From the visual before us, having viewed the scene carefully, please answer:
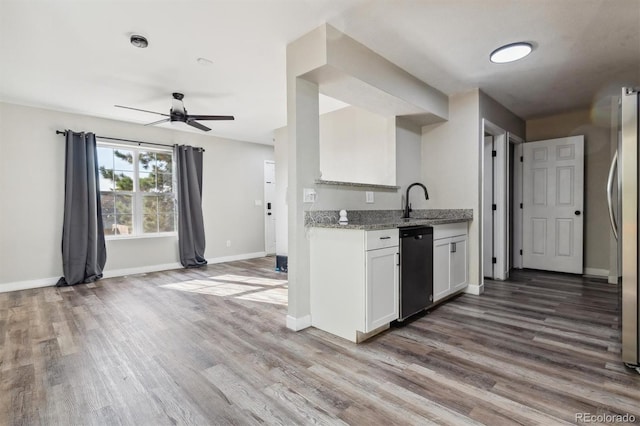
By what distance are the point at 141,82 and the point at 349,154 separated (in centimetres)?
260

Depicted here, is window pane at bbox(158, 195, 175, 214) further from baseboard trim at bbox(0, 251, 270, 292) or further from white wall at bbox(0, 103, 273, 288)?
baseboard trim at bbox(0, 251, 270, 292)

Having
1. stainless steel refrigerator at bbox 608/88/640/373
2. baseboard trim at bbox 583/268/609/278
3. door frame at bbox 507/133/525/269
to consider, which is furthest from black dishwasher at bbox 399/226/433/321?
baseboard trim at bbox 583/268/609/278

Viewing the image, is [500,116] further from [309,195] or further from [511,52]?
[309,195]

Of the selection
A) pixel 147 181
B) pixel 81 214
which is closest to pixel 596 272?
pixel 147 181

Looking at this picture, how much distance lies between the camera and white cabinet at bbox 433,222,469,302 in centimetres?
307

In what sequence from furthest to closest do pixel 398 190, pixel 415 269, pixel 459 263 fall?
pixel 398 190 → pixel 459 263 → pixel 415 269

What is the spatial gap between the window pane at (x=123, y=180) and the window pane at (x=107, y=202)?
0.52 ft

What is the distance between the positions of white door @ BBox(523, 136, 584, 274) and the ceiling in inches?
30.6

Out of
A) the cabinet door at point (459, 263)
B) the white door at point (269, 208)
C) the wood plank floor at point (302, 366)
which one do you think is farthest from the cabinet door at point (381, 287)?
the white door at point (269, 208)

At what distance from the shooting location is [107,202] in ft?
16.2

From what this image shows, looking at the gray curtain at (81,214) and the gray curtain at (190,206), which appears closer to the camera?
the gray curtain at (81,214)

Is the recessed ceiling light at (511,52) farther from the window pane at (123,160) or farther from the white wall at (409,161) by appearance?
the window pane at (123,160)

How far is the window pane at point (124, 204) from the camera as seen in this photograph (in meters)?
5.04

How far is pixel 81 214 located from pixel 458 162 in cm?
516
